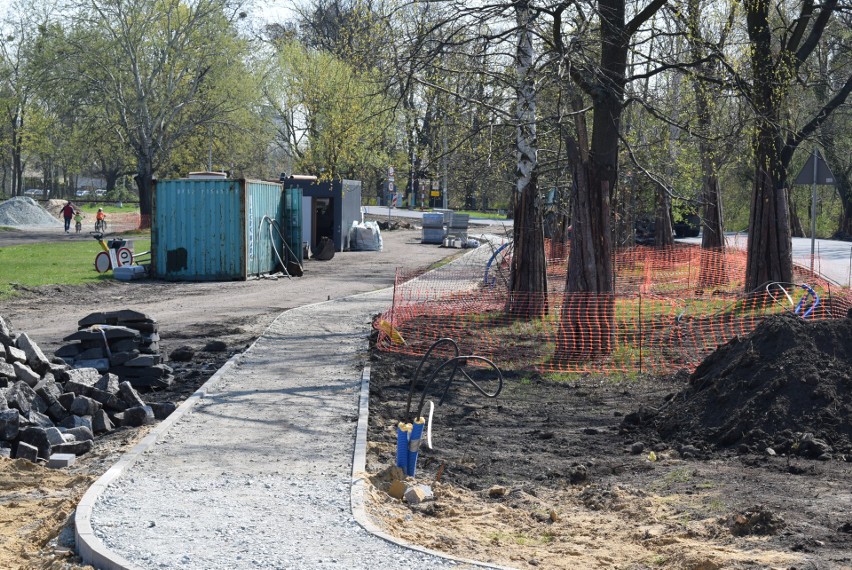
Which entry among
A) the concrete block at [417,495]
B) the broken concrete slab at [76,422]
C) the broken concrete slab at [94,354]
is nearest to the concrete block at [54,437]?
the broken concrete slab at [76,422]

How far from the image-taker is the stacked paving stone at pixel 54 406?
32.2 feet

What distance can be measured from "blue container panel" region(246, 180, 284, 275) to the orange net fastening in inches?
267

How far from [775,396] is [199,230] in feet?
68.5

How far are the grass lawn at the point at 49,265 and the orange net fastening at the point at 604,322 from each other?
374 inches

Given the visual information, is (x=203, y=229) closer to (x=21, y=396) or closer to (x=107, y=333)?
(x=107, y=333)

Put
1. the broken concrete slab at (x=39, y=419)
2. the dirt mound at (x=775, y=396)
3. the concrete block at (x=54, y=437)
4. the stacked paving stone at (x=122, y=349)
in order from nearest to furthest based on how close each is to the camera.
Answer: the dirt mound at (x=775, y=396), the concrete block at (x=54, y=437), the broken concrete slab at (x=39, y=419), the stacked paving stone at (x=122, y=349)

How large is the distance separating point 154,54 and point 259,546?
50689mm

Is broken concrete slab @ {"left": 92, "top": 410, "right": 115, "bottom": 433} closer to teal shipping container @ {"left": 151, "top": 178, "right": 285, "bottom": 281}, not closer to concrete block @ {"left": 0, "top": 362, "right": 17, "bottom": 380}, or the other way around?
concrete block @ {"left": 0, "top": 362, "right": 17, "bottom": 380}

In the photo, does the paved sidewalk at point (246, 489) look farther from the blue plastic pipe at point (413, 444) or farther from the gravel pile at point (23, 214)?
the gravel pile at point (23, 214)

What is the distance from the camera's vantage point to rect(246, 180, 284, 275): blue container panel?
1129 inches

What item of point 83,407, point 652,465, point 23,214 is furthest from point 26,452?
point 23,214

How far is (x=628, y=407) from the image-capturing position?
11719mm

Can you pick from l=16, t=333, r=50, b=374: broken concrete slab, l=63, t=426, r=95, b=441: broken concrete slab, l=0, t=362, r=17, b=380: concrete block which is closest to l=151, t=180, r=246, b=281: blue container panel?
l=16, t=333, r=50, b=374: broken concrete slab

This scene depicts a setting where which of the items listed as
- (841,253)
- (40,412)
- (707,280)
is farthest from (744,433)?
(841,253)
